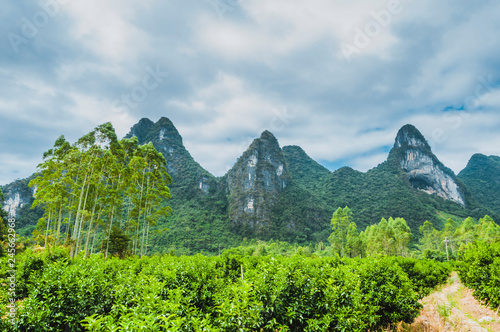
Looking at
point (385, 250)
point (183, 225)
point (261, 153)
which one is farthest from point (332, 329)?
point (261, 153)

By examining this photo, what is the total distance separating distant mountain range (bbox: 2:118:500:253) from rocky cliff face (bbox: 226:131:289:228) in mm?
435

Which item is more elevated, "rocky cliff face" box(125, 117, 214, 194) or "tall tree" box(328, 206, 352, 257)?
"rocky cliff face" box(125, 117, 214, 194)

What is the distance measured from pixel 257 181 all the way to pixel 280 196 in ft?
46.3

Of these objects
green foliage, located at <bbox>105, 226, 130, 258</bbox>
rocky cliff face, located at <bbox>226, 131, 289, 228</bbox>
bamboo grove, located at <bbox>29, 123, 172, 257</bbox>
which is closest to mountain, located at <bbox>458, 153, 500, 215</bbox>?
rocky cliff face, located at <bbox>226, 131, 289, 228</bbox>

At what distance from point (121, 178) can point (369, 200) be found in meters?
126

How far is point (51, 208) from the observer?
20.1 metres

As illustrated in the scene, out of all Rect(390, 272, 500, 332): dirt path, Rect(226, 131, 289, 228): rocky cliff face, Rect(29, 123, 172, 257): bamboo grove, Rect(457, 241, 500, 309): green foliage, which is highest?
Rect(226, 131, 289, 228): rocky cliff face

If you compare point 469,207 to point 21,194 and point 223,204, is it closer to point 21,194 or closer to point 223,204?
point 223,204

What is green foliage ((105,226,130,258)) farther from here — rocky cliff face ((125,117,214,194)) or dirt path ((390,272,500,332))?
rocky cliff face ((125,117,214,194))

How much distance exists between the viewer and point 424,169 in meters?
138

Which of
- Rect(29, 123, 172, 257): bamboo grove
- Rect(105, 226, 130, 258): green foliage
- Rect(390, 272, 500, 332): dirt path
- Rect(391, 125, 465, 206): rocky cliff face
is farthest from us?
Rect(391, 125, 465, 206): rocky cliff face

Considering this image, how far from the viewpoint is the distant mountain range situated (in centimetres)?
9075

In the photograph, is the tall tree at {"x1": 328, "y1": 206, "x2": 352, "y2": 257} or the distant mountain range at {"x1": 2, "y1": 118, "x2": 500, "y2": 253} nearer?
the tall tree at {"x1": 328, "y1": 206, "x2": 352, "y2": 257}

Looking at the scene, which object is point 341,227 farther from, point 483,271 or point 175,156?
point 175,156
